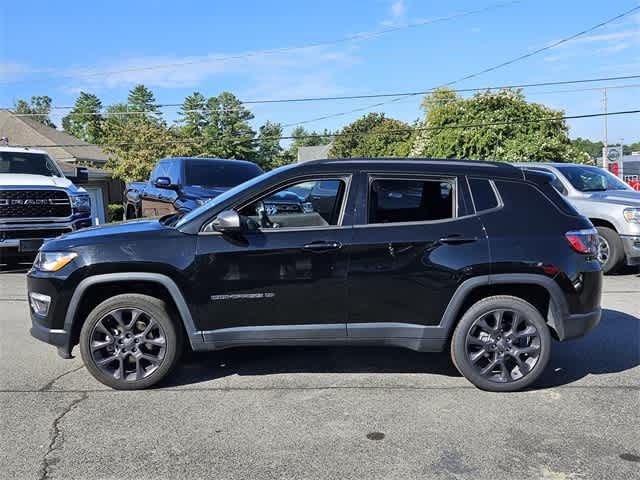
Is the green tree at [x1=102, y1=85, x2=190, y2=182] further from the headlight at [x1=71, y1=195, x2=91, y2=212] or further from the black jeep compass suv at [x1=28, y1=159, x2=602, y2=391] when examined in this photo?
the black jeep compass suv at [x1=28, y1=159, x2=602, y2=391]

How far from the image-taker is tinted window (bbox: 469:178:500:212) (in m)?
4.46

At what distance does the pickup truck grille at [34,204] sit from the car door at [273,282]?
6927mm

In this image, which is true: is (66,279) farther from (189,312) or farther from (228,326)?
(228,326)

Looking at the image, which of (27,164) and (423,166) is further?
(27,164)

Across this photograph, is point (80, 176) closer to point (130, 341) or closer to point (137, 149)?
point (130, 341)

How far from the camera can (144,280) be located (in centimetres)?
430

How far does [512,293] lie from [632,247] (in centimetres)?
593

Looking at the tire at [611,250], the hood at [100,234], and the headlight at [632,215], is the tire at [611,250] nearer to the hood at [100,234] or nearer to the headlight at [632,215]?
the headlight at [632,215]

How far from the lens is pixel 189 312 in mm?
4340

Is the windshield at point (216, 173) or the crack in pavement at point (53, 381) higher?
the windshield at point (216, 173)

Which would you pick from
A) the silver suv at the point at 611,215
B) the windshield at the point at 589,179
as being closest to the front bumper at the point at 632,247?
the silver suv at the point at 611,215

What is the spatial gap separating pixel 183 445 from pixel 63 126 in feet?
376

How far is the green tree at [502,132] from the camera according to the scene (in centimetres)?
3272

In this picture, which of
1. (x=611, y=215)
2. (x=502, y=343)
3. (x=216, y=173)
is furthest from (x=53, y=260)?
(x=611, y=215)
